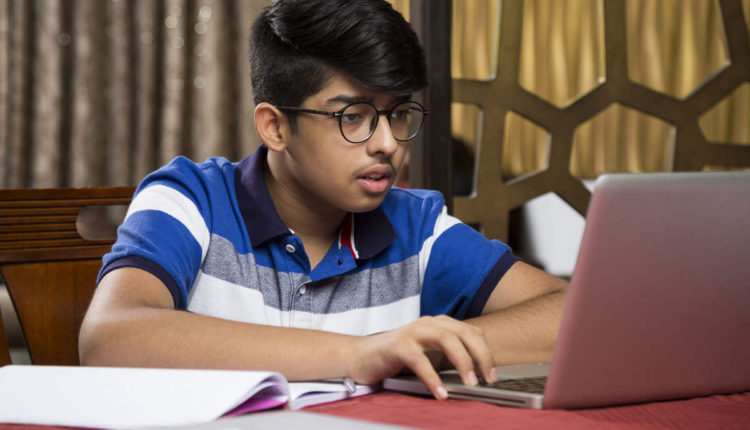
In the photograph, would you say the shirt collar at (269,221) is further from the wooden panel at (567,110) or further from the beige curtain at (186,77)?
the beige curtain at (186,77)

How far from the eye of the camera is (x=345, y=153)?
3.67ft

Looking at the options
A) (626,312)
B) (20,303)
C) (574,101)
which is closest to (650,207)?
(626,312)

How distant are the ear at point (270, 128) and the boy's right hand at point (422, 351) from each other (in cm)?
56

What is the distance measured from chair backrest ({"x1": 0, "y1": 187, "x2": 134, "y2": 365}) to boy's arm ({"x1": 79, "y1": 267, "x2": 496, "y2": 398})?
37 centimetres

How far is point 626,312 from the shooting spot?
1.91 ft

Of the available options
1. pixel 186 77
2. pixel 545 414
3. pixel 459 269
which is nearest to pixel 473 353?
pixel 545 414

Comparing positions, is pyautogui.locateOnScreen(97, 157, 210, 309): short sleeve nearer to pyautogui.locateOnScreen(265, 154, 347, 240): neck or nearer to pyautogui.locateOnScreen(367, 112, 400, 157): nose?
pyautogui.locateOnScreen(265, 154, 347, 240): neck

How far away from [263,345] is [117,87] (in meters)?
1.84

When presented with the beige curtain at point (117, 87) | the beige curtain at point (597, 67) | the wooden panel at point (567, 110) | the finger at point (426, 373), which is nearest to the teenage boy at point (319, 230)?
the finger at point (426, 373)

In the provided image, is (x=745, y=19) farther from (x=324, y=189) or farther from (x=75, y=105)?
(x=75, y=105)

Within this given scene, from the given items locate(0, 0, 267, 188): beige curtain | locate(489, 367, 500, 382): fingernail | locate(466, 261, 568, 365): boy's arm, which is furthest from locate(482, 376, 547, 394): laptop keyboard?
→ locate(0, 0, 267, 188): beige curtain

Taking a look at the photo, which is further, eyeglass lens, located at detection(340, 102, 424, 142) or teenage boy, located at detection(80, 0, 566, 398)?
eyeglass lens, located at detection(340, 102, 424, 142)

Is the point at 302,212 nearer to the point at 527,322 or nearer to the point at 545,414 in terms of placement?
the point at 527,322

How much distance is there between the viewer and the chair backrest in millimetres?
1189
